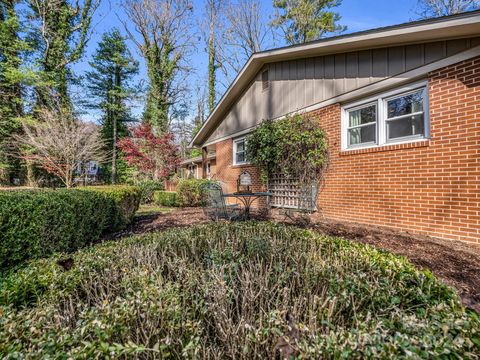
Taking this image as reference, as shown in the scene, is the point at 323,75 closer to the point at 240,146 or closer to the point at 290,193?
the point at 290,193

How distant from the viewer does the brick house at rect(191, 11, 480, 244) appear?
13.3 ft

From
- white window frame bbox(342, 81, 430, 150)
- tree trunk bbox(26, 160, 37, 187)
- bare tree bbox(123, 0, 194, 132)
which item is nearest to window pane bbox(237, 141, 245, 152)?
white window frame bbox(342, 81, 430, 150)

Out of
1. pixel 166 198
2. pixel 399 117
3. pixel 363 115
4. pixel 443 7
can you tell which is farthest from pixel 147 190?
pixel 443 7

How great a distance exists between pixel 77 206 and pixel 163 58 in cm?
1909

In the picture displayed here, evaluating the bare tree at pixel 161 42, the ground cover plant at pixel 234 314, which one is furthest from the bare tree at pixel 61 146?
the ground cover plant at pixel 234 314

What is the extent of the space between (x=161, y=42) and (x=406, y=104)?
19672 mm

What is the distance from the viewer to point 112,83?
21672 mm

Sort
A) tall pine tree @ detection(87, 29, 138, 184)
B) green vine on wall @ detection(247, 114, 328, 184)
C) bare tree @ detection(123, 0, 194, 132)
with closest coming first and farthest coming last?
green vine on wall @ detection(247, 114, 328, 184)
bare tree @ detection(123, 0, 194, 132)
tall pine tree @ detection(87, 29, 138, 184)

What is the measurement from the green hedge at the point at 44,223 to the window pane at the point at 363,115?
19.8 feet

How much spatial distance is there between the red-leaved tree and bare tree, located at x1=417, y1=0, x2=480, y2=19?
17.9m

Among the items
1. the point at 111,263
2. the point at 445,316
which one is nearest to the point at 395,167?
the point at 445,316

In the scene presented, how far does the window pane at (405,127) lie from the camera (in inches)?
187

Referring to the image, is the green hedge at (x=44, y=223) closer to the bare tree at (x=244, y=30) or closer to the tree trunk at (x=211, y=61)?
the tree trunk at (x=211, y=61)

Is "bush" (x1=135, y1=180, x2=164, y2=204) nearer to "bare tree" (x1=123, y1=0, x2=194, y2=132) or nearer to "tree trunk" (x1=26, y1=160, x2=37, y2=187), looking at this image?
"bare tree" (x1=123, y1=0, x2=194, y2=132)
